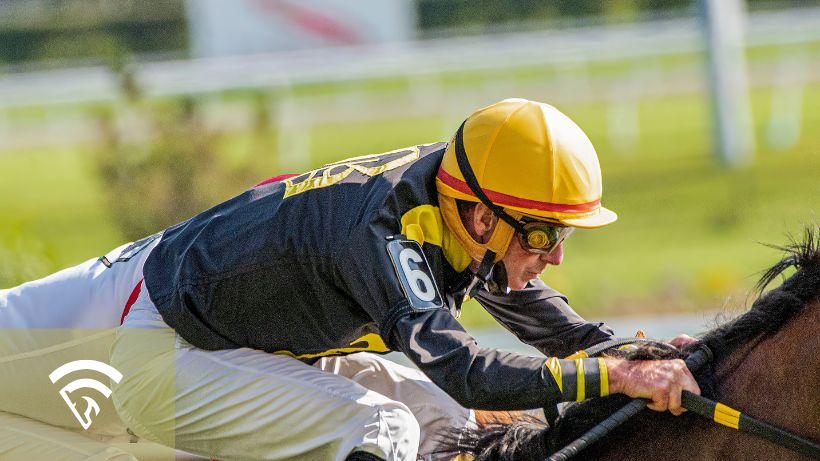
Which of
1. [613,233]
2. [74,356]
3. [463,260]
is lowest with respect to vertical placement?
[613,233]

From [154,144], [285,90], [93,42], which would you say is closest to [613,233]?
[285,90]

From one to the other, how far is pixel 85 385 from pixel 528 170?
1.73 m

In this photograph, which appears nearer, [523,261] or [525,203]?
[525,203]

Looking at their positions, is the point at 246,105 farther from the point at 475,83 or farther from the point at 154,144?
the point at 154,144

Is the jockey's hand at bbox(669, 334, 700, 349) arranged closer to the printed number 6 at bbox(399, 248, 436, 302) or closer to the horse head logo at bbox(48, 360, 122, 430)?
the printed number 6 at bbox(399, 248, 436, 302)

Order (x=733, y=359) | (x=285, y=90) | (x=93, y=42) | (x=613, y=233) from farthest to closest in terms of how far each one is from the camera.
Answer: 1. (x=93, y=42)
2. (x=285, y=90)
3. (x=613, y=233)
4. (x=733, y=359)


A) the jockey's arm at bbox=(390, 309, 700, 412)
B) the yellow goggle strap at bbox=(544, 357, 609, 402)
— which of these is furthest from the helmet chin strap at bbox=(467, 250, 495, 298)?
the yellow goggle strap at bbox=(544, 357, 609, 402)

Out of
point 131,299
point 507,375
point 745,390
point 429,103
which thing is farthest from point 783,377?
point 429,103

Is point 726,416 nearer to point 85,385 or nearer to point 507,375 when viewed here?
point 507,375

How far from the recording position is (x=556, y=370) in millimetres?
3207

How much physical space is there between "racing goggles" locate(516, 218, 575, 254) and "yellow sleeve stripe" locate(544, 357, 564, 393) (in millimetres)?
466

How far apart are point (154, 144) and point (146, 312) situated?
8661 millimetres

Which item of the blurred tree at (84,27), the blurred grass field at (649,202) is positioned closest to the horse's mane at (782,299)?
the blurred grass field at (649,202)

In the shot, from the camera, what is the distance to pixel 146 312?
379 cm
